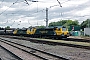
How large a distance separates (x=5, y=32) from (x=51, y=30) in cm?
4954

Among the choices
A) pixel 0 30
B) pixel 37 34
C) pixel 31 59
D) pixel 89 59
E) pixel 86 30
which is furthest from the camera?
pixel 0 30

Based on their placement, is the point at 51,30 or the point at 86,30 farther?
the point at 86,30

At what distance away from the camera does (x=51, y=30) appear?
44.4 metres

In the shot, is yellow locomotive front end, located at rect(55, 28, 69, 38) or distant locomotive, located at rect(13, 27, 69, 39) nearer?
yellow locomotive front end, located at rect(55, 28, 69, 38)

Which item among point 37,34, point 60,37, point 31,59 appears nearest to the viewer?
point 31,59

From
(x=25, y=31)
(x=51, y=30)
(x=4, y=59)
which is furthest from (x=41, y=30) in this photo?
(x=4, y=59)

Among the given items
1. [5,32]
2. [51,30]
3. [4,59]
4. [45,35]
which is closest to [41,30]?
[45,35]

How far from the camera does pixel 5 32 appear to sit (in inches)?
3563

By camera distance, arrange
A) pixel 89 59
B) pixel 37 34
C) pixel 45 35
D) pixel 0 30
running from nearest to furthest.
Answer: pixel 89 59 < pixel 45 35 < pixel 37 34 < pixel 0 30

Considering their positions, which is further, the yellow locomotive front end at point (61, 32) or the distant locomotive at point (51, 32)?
the distant locomotive at point (51, 32)

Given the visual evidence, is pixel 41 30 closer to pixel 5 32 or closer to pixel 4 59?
pixel 4 59

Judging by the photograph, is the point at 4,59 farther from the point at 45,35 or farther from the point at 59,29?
the point at 45,35

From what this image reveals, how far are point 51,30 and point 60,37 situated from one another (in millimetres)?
3265

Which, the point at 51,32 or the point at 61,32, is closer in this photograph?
the point at 61,32
